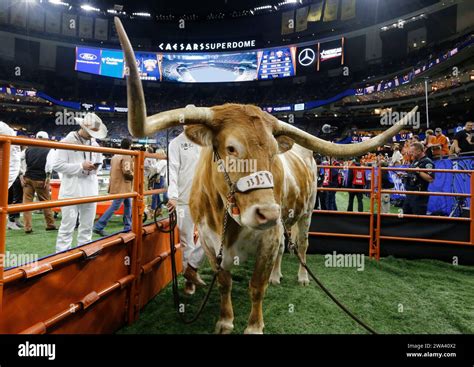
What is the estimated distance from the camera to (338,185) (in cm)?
1084

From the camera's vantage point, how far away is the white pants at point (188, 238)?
12.5ft

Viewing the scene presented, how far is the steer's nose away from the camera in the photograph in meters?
1.91

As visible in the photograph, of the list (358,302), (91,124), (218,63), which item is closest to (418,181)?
(358,302)

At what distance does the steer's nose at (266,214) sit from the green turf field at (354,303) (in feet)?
5.27

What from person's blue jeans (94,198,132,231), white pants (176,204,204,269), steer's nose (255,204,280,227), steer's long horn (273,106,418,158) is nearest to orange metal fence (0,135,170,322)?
white pants (176,204,204,269)

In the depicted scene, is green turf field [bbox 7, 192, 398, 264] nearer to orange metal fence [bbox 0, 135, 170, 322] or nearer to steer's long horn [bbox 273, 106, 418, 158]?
orange metal fence [bbox 0, 135, 170, 322]

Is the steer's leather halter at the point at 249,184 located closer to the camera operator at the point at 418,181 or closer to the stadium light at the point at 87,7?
the camera operator at the point at 418,181

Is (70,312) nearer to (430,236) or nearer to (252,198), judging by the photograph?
(252,198)

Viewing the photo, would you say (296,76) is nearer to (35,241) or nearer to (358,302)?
(35,241)

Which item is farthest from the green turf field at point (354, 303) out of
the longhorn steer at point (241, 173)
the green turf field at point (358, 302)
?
the longhorn steer at point (241, 173)

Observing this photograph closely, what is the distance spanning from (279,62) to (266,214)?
36.6 metres

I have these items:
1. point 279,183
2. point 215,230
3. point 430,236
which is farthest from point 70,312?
point 430,236
